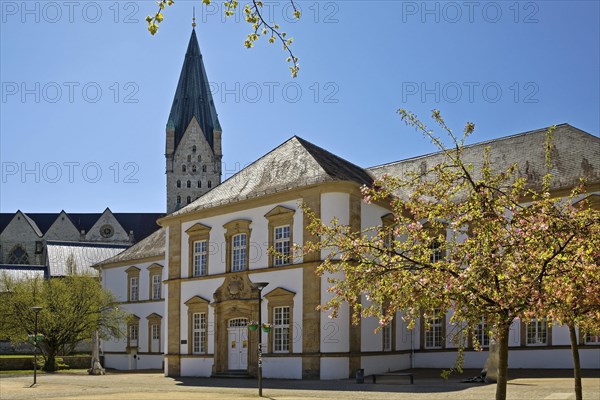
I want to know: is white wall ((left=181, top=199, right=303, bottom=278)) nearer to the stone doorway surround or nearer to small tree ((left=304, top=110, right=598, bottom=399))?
the stone doorway surround

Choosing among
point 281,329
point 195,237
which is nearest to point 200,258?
point 195,237

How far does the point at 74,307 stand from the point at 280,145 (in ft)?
62.7

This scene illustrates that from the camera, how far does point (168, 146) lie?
372 feet

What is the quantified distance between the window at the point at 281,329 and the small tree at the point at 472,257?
21790 mm

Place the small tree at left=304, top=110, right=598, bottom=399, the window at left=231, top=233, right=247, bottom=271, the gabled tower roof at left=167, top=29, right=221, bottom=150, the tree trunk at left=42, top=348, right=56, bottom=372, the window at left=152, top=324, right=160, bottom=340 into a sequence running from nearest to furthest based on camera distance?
the small tree at left=304, top=110, right=598, bottom=399, the window at left=231, top=233, right=247, bottom=271, the tree trunk at left=42, top=348, right=56, bottom=372, the window at left=152, top=324, right=160, bottom=340, the gabled tower roof at left=167, top=29, right=221, bottom=150

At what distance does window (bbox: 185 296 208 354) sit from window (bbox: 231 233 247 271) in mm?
2395

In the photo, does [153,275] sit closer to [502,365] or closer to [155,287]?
[155,287]

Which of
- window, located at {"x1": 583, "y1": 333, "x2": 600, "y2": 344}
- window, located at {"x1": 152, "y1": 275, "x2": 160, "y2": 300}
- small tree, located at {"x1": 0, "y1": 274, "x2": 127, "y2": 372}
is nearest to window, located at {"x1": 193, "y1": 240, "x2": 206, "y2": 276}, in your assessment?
window, located at {"x1": 152, "y1": 275, "x2": 160, "y2": 300}

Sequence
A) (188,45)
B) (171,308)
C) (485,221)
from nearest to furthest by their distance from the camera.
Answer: (485,221), (171,308), (188,45)

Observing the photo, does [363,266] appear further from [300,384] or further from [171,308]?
[171,308]

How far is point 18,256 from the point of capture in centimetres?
9925

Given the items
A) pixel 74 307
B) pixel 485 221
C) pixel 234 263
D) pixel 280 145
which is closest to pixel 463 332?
pixel 485 221

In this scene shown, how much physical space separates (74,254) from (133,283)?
21739 mm

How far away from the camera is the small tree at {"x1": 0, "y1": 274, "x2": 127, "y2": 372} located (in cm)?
4719
